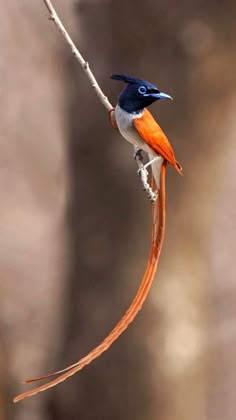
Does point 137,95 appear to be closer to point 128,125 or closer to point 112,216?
point 128,125

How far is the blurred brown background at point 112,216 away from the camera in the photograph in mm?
668

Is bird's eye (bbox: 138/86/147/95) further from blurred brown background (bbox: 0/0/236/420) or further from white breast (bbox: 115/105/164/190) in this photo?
blurred brown background (bbox: 0/0/236/420)

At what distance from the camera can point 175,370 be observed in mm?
804

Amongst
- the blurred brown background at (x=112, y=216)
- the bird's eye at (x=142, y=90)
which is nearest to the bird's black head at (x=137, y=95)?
the bird's eye at (x=142, y=90)

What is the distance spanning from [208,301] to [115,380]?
0.14m

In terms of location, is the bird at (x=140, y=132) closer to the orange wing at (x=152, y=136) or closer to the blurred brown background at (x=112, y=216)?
the orange wing at (x=152, y=136)

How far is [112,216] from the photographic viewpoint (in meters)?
0.75

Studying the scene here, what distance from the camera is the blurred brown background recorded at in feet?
2.19

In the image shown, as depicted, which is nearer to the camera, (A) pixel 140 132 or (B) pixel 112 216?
(A) pixel 140 132

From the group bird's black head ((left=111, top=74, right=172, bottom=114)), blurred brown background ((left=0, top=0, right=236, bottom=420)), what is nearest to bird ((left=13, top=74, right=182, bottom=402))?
bird's black head ((left=111, top=74, right=172, bottom=114))

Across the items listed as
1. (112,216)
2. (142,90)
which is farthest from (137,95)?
(112,216)

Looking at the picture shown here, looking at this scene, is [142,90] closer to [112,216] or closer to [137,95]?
[137,95]

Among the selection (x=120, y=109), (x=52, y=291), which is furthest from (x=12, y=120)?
(x=120, y=109)

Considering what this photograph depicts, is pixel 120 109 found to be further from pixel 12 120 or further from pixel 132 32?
pixel 12 120
